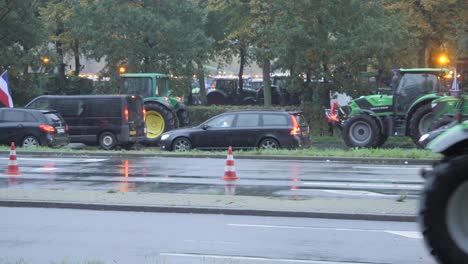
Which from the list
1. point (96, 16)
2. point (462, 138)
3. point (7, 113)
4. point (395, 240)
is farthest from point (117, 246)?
point (96, 16)

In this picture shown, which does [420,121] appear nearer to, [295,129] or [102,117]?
[295,129]

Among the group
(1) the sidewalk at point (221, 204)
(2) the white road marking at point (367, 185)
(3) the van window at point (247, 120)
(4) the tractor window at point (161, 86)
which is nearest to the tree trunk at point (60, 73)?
(4) the tractor window at point (161, 86)

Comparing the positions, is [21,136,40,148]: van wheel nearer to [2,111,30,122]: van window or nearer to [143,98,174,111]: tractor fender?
[2,111,30,122]: van window

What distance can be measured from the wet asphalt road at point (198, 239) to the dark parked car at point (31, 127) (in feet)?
45.6

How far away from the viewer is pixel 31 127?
26.1m

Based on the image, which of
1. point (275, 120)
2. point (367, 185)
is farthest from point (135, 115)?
point (367, 185)

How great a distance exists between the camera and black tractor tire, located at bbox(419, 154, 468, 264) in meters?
5.84

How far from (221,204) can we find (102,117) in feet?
53.7

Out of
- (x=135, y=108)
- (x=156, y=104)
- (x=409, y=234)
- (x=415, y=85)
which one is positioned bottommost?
(x=409, y=234)

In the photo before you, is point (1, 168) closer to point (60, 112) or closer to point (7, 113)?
point (7, 113)

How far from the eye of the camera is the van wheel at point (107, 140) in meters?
27.8

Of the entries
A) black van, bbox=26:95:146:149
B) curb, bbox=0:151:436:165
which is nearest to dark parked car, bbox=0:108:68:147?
black van, bbox=26:95:146:149

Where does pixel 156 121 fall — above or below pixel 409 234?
above

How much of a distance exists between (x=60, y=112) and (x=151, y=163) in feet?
28.9
